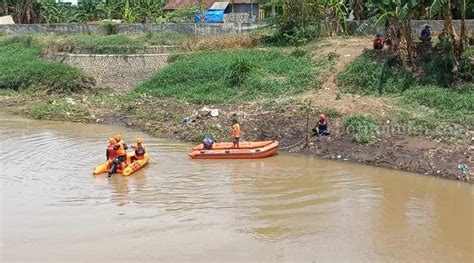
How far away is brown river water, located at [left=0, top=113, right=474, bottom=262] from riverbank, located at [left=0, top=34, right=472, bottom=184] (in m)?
1.11

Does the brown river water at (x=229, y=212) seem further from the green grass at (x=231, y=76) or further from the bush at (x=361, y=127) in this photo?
the green grass at (x=231, y=76)

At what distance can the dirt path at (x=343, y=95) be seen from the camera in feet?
68.5

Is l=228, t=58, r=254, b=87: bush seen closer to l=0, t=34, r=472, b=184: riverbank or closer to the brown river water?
l=0, t=34, r=472, b=184: riverbank

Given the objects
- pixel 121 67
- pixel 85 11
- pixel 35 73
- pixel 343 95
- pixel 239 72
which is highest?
pixel 85 11

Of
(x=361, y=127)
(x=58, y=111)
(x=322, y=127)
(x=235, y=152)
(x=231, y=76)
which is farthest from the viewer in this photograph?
(x=231, y=76)

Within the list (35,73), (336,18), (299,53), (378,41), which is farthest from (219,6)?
(378,41)

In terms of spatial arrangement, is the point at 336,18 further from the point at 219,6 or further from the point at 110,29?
the point at 219,6

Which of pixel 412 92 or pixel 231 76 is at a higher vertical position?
pixel 231 76

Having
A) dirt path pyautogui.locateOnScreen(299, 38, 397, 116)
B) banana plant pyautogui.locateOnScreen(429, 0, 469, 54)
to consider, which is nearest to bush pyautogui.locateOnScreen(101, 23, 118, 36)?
dirt path pyautogui.locateOnScreen(299, 38, 397, 116)

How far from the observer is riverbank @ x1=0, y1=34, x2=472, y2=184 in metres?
18.3

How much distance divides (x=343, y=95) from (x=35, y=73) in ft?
56.8

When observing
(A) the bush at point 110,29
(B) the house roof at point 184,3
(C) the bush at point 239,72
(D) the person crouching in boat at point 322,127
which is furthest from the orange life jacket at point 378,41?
(B) the house roof at point 184,3

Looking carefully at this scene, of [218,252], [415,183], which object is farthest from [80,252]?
[415,183]

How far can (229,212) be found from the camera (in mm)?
13523
